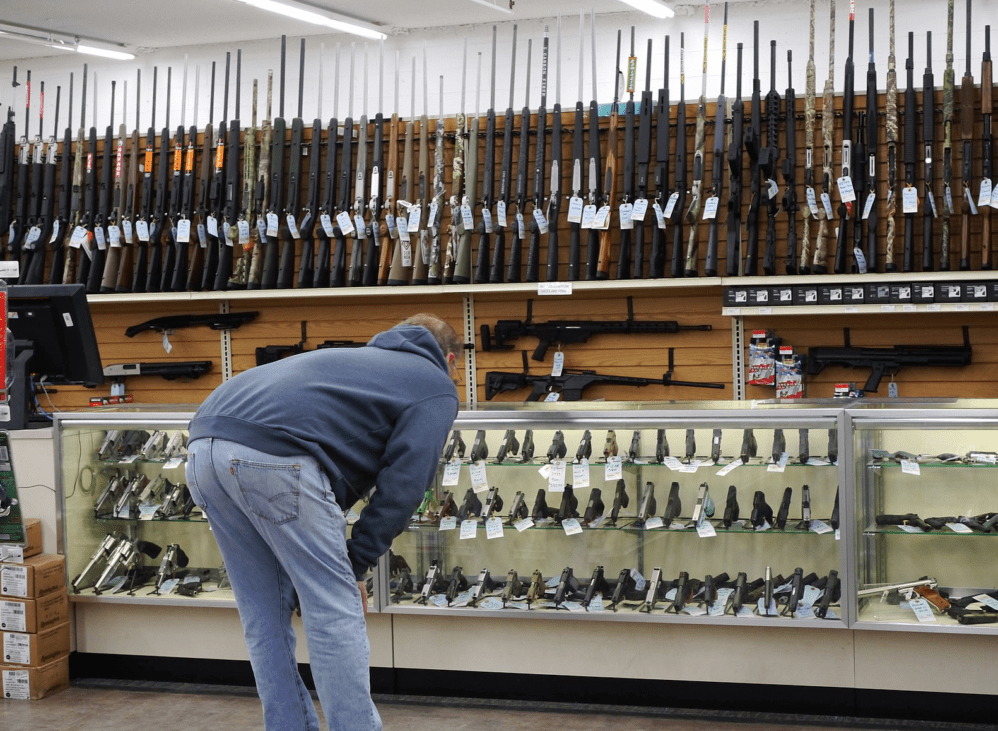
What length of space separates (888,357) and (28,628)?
3737 millimetres

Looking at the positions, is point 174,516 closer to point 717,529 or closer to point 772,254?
point 717,529

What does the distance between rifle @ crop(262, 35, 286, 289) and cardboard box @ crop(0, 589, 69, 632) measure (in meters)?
1.91

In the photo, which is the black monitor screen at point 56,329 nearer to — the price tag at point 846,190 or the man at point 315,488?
the man at point 315,488

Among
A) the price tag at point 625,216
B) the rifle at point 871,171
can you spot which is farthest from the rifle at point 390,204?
the rifle at point 871,171

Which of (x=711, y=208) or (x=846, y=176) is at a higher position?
(x=846, y=176)

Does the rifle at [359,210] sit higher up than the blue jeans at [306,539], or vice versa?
the rifle at [359,210]

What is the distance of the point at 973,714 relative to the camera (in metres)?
3.13

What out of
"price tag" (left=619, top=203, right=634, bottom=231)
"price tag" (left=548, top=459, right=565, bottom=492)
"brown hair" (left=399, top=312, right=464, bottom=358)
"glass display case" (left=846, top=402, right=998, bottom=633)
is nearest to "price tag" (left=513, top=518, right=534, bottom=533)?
"price tag" (left=548, top=459, right=565, bottom=492)

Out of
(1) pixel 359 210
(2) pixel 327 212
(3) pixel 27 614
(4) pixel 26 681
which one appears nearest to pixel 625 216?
(1) pixel 359 210

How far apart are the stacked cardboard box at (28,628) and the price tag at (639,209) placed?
2879 millimetres

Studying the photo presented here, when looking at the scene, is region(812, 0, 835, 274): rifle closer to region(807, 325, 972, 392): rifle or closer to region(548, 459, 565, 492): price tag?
region(807, 325, 972, 392): rifle

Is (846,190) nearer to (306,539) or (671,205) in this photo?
(671,205)

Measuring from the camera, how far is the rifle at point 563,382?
4691 mm

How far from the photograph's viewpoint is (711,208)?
4461 millimetres
